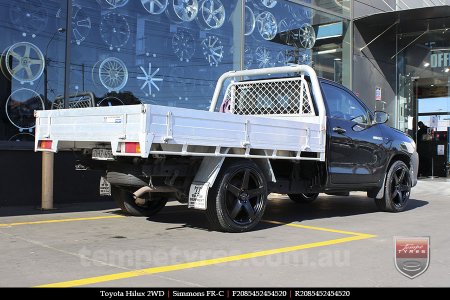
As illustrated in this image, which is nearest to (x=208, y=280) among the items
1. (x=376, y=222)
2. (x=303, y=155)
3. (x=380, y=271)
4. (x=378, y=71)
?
(x=380, y=271)

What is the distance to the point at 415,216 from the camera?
8945mm

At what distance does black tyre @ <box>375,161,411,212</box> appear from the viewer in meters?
9.17

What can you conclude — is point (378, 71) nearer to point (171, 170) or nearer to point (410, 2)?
point (410, 2)

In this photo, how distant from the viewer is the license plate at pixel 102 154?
6.30 metres

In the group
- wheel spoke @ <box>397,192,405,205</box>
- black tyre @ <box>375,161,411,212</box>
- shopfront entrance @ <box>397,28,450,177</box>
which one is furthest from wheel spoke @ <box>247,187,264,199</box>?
shopfront entrance @ <box>397,28,450,177</box>

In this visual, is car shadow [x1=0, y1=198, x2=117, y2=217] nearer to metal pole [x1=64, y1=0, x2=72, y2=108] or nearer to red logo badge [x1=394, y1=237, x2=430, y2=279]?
metal pole [x1=64, y1=0, x2=72, y2=108]

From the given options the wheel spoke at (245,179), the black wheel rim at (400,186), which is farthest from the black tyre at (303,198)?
the wheel spoke at (245,179)

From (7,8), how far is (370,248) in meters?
7.53

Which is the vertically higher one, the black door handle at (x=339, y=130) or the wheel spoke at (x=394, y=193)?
the black door handle at (x=339, y=130)

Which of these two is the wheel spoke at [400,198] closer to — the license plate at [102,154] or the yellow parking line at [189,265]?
the yellow parking line at [189,265]

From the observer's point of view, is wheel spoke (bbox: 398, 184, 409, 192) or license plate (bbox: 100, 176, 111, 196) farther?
wheel spoke (bbox: 398, 184, 409, 192)

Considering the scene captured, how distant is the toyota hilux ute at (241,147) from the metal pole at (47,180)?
1.48 meters
